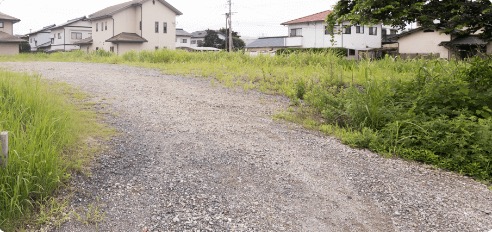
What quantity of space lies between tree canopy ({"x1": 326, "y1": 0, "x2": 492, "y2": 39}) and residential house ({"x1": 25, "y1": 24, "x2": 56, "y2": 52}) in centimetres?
4295

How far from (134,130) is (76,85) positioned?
3.50 meters

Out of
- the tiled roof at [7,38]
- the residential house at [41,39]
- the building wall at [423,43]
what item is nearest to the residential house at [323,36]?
the building wall at [423,43]

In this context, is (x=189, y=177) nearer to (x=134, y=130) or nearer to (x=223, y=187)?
(x=223, y=187)

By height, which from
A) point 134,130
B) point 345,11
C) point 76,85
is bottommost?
point 134,130

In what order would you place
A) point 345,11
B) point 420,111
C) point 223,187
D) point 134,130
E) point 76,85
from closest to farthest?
point 223,187, point 134,130, point 420,111, point 345,11, point 76,85

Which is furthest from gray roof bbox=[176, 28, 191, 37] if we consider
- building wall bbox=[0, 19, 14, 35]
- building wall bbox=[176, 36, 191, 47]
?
building wall bbox=[0, 19, 14, 35]

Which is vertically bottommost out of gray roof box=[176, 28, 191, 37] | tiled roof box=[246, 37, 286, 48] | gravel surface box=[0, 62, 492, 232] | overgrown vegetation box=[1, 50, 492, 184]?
gravel surface box=[0, 62, 492, 232]

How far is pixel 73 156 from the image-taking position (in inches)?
141

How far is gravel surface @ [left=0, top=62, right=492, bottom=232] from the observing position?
2.98m

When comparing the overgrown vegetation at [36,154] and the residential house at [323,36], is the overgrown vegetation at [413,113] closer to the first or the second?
the overgrown vegetation at [36,154]

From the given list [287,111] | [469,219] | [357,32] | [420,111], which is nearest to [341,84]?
[287,111]

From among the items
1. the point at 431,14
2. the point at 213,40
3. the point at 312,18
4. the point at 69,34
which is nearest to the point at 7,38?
the point at 69,34

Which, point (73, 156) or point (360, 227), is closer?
point (360, 227)

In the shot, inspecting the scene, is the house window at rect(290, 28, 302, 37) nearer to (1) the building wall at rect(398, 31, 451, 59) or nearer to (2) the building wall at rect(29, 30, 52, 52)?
(1) the building wall at rect(398, 31, 451, 59)
